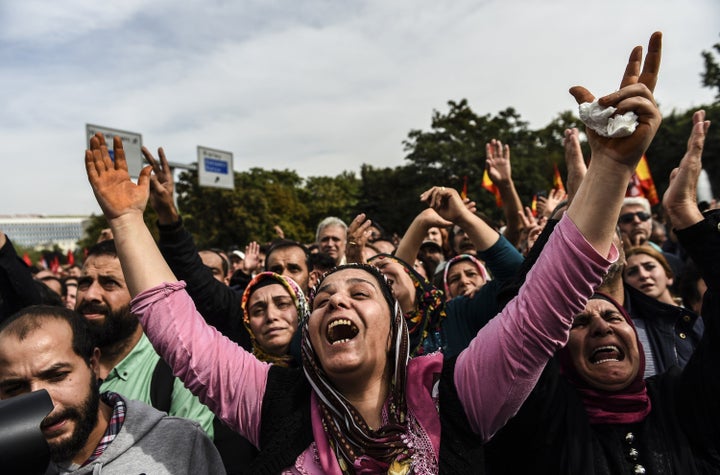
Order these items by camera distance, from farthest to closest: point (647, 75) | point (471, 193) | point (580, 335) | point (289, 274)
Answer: point (471, 193) < point (289, 274) < point (580, 335) < point (647, 75)

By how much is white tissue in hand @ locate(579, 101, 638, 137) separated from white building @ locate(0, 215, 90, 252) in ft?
615

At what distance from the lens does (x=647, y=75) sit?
1.57 metres

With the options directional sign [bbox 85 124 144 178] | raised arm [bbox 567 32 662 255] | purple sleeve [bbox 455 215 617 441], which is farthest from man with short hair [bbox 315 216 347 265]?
directional sign [bbox 85 124 144 178]

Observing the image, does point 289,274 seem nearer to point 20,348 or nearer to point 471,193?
point 20,348

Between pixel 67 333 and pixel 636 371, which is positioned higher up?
pixel 67 333

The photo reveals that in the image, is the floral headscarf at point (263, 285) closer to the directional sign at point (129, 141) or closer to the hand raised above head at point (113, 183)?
the hand raised above head at point (113, 183)

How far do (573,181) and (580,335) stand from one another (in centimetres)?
62

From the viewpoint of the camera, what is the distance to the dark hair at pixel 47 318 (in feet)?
6.55

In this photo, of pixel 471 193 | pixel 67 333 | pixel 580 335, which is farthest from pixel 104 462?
pixel 471 193

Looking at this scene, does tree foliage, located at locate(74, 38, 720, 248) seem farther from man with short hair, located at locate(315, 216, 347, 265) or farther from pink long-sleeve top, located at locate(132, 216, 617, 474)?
pink long-sleeve top, located at locate(132, 216, 617, 474)

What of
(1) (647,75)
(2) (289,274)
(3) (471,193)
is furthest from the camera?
(3) (471,193)

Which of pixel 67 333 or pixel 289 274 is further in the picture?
pixel 289 274

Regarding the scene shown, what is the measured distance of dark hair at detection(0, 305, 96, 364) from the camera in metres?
2.00

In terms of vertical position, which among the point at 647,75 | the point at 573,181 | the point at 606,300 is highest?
the point at 647,75
